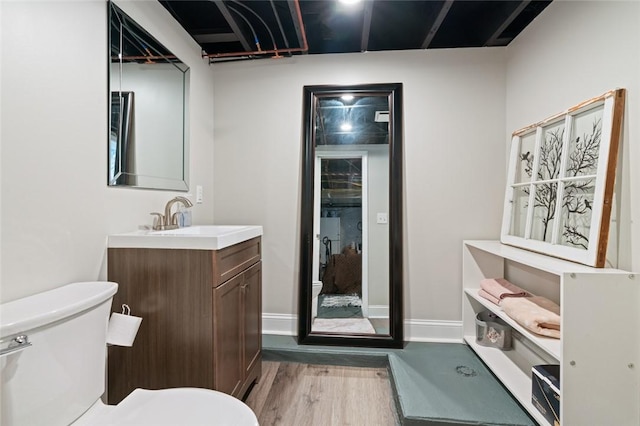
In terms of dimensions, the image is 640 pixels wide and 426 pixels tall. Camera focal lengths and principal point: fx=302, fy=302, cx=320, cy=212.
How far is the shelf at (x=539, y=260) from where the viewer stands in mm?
1260

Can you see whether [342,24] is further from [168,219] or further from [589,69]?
[168,219]

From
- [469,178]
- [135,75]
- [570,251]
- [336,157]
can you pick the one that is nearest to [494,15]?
[469,178]

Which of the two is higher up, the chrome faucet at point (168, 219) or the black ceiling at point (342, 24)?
the black ceiling at point (342, 24)

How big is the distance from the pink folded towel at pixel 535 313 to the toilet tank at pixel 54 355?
6.00 ft

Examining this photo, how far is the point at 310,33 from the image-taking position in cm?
219

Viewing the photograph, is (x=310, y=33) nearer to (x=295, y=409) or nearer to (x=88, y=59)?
(x=88, y=59)

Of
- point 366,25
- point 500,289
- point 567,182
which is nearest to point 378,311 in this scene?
point 500,289

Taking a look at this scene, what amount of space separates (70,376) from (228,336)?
2.03 feet

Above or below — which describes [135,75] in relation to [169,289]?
above

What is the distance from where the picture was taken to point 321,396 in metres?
1.83

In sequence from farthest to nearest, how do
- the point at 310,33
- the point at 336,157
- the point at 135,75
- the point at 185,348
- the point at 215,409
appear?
the point at 336,157 < the point at 310,33 < the point at 135,75 < the point at 185,348 < the point at 215,409

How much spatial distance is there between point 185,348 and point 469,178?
2.18 metres

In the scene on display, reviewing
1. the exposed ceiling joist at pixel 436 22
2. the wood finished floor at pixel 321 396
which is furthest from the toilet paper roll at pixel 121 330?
the exposed ceiling joist at pixel 436 22

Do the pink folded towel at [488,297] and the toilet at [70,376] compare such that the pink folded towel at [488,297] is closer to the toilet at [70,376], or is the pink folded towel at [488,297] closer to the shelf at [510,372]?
the shelf at [510,372]
